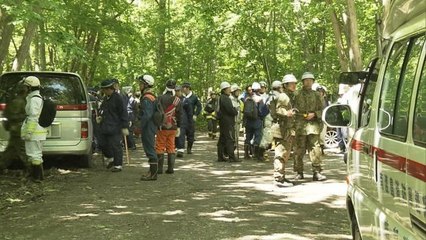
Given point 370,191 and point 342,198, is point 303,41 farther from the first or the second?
point 370,191

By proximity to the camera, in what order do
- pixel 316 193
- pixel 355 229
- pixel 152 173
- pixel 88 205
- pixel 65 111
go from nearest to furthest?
pixel 355 229 → pixel 88 205 → pixel 316 193 → pixel 152 173 → pixel 65 111

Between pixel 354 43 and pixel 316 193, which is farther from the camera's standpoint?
pixel 354 43

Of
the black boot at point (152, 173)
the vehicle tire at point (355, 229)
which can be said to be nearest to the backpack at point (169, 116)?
the black boot at point (152, 173)

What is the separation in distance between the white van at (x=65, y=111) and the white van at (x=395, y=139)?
7.34m

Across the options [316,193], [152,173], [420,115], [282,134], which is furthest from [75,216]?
[420,115]

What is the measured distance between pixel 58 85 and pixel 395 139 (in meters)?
9.01

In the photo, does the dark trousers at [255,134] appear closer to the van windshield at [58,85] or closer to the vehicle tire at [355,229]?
the van windshield at [58,85]

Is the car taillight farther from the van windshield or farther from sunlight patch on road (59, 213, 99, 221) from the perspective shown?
sunlight patch on road (59, 213, 99, 221)

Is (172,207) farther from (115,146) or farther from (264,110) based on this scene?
(264,110)

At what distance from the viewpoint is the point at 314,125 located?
10.2m

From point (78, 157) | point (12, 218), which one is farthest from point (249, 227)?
point (78, 157)

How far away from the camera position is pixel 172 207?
8.00 metres

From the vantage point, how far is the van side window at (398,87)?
316 cm

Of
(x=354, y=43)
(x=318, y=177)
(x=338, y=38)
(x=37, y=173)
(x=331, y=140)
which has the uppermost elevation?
(x=338, y=38)
